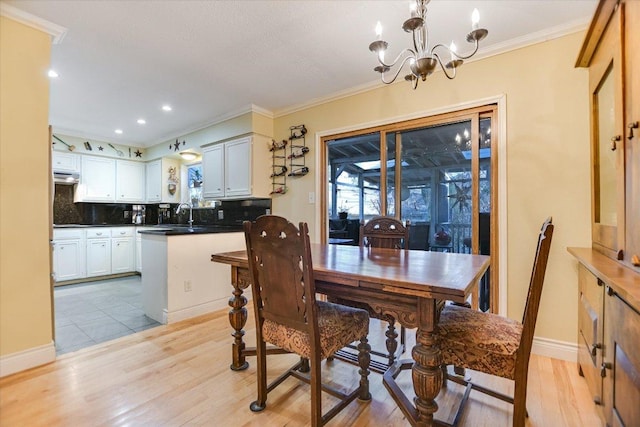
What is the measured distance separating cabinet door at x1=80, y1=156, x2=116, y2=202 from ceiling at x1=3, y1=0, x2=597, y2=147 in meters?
1.56

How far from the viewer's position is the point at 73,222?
204 inches

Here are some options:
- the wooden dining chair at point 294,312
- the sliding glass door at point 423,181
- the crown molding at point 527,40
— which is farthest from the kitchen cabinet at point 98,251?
the crown molding at point 527,40

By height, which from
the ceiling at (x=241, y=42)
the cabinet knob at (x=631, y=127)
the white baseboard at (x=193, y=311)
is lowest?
the white baseboard at (x=193, y=311)

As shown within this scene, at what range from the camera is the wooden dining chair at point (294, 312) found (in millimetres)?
1345

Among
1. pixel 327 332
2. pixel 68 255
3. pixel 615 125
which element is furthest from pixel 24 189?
pixel 615 125

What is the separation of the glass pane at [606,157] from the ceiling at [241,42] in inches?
26.4

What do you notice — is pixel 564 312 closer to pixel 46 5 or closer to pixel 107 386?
pixel 107 386

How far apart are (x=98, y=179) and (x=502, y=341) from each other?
6162 mm

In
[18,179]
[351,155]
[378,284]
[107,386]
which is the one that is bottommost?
[107,386]

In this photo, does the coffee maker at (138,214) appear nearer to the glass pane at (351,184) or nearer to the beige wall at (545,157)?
the glass pane at (351,184)

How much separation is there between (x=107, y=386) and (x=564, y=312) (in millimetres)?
3185

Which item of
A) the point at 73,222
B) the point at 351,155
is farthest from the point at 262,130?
the point at 73,222

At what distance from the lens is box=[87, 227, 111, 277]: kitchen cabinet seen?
475 centimetres

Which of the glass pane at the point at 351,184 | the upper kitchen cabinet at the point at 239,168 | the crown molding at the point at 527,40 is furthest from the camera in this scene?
the upper kitchen cabinet at the point at 239,168
